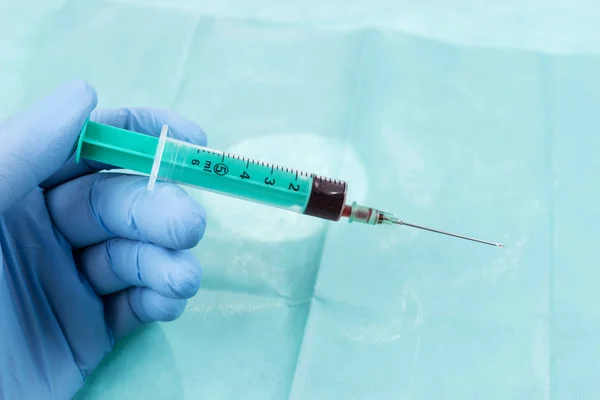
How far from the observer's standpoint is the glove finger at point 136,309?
1.09m

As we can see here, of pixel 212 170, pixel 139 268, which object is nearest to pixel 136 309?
pixel 139 268

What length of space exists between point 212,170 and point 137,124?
0.20 meters

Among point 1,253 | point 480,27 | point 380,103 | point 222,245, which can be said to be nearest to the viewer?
point 1,253

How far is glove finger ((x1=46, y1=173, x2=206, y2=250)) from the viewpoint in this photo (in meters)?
0.96

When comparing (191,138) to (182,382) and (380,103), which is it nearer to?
(182,382)

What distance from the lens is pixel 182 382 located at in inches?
43.9

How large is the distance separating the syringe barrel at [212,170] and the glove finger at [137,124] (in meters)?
0.09

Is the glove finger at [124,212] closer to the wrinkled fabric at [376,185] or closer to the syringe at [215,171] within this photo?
the syringe at [215,171]

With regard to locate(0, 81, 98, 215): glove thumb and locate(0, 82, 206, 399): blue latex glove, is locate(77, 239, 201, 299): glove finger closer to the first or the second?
locate(0, 82, 206, 399): blue latex glove

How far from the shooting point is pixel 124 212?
100 cm

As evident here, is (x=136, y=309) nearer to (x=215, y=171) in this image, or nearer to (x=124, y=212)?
(x=124, y=212)

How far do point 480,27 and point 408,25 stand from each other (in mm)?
199

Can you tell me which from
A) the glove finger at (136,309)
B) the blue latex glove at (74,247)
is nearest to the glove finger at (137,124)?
the blue latex glove at (74,247)

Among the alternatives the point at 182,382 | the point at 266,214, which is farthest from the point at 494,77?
the point at 182,382
